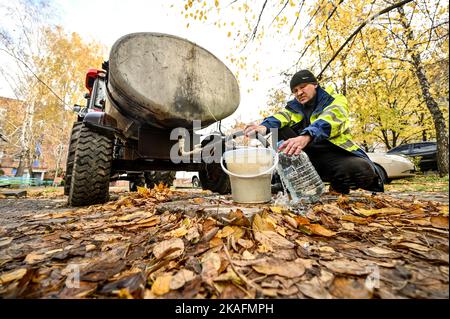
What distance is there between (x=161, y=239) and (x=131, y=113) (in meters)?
1.33

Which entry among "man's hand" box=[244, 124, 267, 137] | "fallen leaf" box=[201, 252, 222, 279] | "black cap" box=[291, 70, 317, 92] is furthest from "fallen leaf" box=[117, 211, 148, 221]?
"black cap" box=[291, 70, 317, 92]

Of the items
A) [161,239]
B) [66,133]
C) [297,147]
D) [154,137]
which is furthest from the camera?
[66,133]

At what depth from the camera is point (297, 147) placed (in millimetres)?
1637

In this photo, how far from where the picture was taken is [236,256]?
0.90 meters

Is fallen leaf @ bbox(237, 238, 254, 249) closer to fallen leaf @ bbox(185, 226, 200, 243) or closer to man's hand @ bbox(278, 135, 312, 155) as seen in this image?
fallen leaf @ bbox(185, 226, 200, 243)

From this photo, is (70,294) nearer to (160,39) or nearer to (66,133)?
(160,39)

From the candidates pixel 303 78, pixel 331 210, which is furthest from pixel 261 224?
pixel 303 78

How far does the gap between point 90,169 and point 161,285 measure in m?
1.88

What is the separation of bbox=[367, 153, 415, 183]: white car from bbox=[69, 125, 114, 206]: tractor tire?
7.03m

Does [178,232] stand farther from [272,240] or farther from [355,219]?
[355,219]

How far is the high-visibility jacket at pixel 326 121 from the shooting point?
186 cm

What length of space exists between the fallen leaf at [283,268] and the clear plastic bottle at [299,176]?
4.34 ft

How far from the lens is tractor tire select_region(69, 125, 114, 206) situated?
2.17 meters
